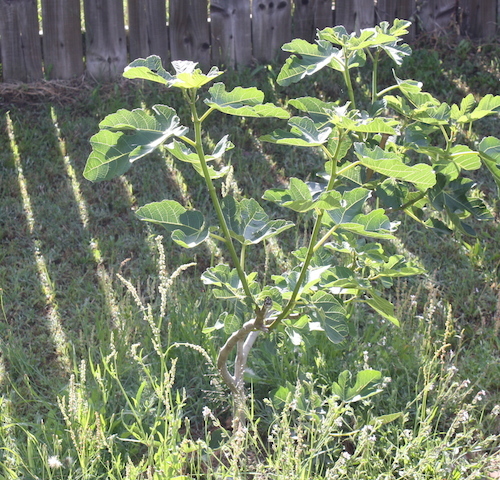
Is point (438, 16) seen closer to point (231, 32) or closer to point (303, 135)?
point (231, 32)

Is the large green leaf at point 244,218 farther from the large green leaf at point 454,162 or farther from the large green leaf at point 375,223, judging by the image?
the large green leaf at point 454,162

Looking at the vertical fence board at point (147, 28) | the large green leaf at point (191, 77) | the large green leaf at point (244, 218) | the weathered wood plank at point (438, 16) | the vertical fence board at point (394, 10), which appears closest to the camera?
the large green leaf at point (191, 77)

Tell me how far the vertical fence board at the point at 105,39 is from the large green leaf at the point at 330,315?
3.81m

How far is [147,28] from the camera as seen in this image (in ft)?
17.4

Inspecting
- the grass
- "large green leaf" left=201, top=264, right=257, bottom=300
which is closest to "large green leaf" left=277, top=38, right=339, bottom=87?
"large green leaf" left=201, top=264, right=257, bottom=300

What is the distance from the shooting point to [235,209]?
6.97 feet

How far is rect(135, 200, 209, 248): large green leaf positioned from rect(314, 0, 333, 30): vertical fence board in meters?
3.85

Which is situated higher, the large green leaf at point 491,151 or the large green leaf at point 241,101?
the large green leaf at point 241,101

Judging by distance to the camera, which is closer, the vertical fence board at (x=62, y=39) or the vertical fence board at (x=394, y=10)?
the vertical fence board at (x=62, y=39)

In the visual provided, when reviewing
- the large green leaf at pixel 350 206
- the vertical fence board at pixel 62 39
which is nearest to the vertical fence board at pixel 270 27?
the vertical fence board at pixel 62 39

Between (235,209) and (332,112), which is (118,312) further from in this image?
(332,112)

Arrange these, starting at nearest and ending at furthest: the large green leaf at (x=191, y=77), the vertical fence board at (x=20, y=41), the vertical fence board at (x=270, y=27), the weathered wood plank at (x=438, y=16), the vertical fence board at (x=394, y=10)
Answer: the large green leaf at (x=191, y=77) < the vertical fence board at (x=20, y=41) < the vertical fence board at (x=270, y=27) < the vertical fence board at (x=394, y=10) < the weathered wood plank at (x=438, y=16)

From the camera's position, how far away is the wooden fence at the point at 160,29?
17.1 ft

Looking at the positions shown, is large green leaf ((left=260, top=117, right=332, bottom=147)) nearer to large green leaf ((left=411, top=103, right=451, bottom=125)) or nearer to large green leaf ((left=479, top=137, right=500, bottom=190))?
large green leaf ((left=411, top=103, right=451, bottom=125))
